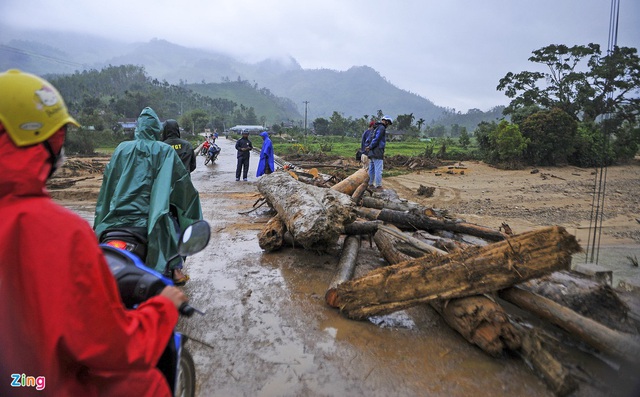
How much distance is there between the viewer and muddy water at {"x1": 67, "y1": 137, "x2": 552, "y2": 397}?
276cm

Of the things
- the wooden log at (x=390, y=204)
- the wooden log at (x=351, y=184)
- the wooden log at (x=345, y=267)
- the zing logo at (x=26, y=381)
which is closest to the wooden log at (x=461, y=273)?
the wooden log at (x=345, y=267)

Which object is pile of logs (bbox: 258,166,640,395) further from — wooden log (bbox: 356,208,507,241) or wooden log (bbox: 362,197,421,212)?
wooden log (bbox: 362,197,421,212)

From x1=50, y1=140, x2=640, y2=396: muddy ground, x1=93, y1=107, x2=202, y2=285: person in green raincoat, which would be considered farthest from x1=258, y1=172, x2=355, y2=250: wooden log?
x1=93, y1=107, x2=202, y2=285: person in green raincoat

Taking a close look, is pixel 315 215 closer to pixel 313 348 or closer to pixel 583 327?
pixel 313 348

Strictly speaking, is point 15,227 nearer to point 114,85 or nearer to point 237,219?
point 237,219

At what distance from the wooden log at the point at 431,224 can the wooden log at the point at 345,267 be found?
0.91 m

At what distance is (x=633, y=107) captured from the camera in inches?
217

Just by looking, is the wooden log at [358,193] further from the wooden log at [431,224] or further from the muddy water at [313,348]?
the muddy water at [313,348]

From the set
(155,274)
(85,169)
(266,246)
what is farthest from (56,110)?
(85,169)

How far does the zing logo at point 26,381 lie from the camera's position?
42.4 inches

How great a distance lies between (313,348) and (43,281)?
2.54m

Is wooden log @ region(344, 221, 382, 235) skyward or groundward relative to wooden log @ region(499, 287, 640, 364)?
skyward

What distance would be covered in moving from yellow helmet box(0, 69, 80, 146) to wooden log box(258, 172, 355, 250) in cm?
380

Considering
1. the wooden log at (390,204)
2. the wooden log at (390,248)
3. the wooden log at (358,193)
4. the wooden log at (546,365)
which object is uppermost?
the wooden log at (358,193)
